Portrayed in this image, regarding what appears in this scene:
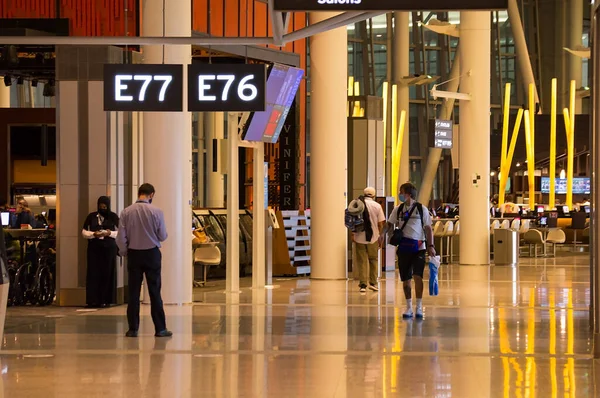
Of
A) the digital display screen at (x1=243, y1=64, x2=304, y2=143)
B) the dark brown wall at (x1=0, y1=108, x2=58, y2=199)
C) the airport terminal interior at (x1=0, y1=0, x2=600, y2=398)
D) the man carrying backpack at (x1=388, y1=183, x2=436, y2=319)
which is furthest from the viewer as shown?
the dark brown wall at (x1=0, y1=108, x2=58, y2=199)

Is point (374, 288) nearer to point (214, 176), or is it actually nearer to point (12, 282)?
point (12, 282)

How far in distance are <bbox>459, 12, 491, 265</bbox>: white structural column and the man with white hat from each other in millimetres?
8841

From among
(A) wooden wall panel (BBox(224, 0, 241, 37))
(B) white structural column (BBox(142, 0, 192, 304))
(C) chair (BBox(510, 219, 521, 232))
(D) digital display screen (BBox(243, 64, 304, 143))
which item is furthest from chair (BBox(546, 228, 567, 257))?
(B) white structural column (BBox(142, 0, 192, 304))

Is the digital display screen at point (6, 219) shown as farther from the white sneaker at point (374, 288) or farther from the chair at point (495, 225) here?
the chair at point (495, 225)

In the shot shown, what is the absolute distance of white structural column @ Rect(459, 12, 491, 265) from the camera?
2750 cm

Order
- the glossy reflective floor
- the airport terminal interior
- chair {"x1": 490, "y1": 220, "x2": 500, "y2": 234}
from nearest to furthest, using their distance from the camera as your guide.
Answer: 1. the glossy reflective floor
2. the airport terminal interior
3. chair {"x1": 490, "y1": 220, "x2": 500, "y2": 234}

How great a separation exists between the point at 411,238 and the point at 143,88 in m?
3.50

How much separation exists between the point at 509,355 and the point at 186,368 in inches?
115

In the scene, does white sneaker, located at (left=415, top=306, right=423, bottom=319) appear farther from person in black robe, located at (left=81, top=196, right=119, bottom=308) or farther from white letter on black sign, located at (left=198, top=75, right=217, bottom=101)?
person in black robe, located at (left=81, top=196, right=119, bottom=308)

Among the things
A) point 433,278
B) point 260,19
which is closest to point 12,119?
point 260,19

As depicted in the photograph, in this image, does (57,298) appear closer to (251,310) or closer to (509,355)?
(251,310)

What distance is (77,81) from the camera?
16.0 m

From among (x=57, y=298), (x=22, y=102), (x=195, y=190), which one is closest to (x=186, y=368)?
(x=57, y=298)

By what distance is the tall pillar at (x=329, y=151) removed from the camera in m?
21.4
